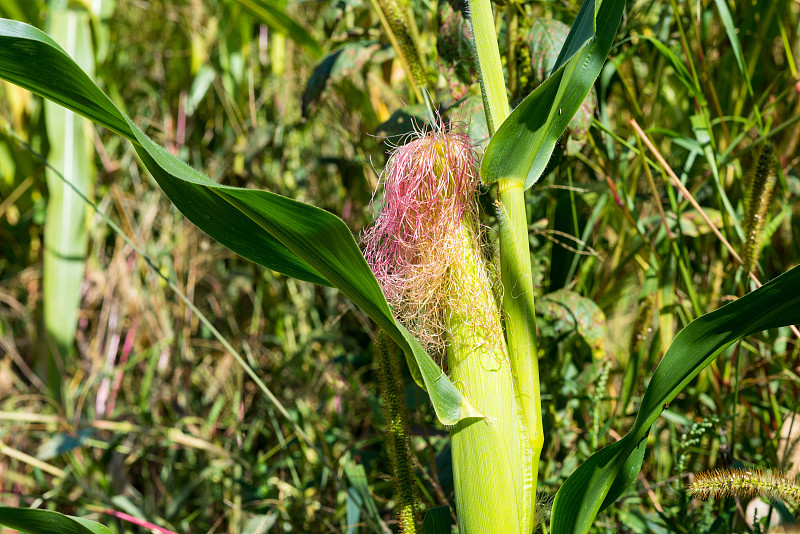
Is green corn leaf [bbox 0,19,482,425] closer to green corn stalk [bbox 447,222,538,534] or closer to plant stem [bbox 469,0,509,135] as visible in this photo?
green corn stalk [bbox 447,222,538,534]

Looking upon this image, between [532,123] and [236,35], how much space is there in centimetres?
145

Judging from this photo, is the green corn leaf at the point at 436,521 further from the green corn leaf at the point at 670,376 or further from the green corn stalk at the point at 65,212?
the green corn stalk at the point at 65,212

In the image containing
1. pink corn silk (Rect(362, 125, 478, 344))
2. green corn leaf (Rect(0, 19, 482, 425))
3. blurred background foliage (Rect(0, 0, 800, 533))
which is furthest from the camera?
blurred background foliage (Rect(0, 0, 800, 533))

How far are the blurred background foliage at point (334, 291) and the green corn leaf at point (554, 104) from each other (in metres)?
0.16

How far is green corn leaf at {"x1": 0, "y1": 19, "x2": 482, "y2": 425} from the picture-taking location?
0.42 meters

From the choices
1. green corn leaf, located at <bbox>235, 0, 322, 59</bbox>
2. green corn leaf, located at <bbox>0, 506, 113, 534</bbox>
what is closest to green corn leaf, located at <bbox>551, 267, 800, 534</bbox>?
green corn leaf, located at <bbox>0, 506, 113, 534</bbox>

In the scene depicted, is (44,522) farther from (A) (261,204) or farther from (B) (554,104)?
(B) (554,104)

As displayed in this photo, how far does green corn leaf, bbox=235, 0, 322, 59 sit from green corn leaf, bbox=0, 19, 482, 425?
3.07ft

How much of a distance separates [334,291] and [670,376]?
3.02 ft

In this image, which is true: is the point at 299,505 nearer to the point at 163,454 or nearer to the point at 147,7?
the point at 163,454

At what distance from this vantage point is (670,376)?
46cm

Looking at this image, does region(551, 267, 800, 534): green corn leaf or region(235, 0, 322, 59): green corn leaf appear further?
region(235, 0, 322, 59): green corn leaf

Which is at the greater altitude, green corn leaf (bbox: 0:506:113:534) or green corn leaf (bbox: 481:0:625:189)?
green corn leaf (bbox: 481:0:625:189)

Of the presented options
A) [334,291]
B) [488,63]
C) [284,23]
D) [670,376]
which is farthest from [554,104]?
[284,23]
